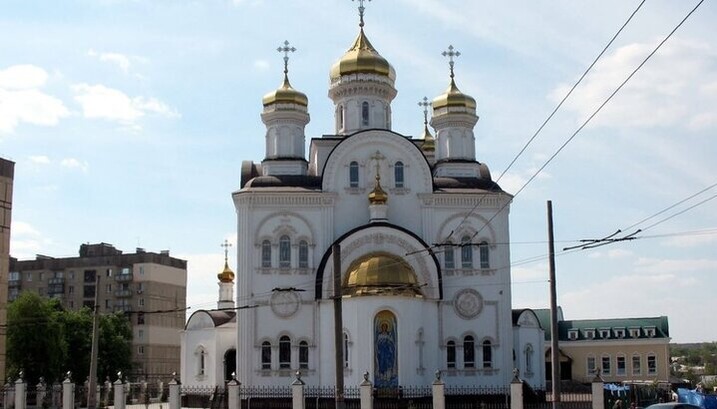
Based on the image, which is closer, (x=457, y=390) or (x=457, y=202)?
(x=457, y=390)

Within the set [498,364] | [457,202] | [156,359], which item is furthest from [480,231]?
[156,359]

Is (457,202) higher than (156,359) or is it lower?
higher

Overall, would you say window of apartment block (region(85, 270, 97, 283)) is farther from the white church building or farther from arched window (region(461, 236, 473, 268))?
arched window (region(461, 236, 473, 268))

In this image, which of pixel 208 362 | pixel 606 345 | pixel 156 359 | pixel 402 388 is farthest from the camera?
pixel 156 359

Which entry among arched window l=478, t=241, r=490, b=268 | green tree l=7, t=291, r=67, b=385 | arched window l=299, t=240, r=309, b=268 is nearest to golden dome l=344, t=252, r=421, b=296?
arched window l=299, t=240, r=309, b=268

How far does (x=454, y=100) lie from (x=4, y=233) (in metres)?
19.8

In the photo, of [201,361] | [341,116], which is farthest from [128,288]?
[341,116]

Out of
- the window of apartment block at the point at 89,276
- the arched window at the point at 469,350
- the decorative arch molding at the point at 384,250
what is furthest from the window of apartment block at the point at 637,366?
the window of apartment block at the point at 89,276

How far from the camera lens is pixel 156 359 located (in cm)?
6103

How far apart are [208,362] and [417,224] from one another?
9.40m

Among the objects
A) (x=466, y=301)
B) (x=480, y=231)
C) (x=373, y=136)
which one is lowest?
(x=466, y=301)

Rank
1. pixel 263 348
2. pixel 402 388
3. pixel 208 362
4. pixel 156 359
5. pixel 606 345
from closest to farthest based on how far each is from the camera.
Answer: pixel 402 388
pixel 263 348
pixel 208 362
pixel 606 345
pixel 156 359

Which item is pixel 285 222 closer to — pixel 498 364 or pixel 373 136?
pixel 373 136

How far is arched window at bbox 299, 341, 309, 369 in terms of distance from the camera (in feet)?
108
